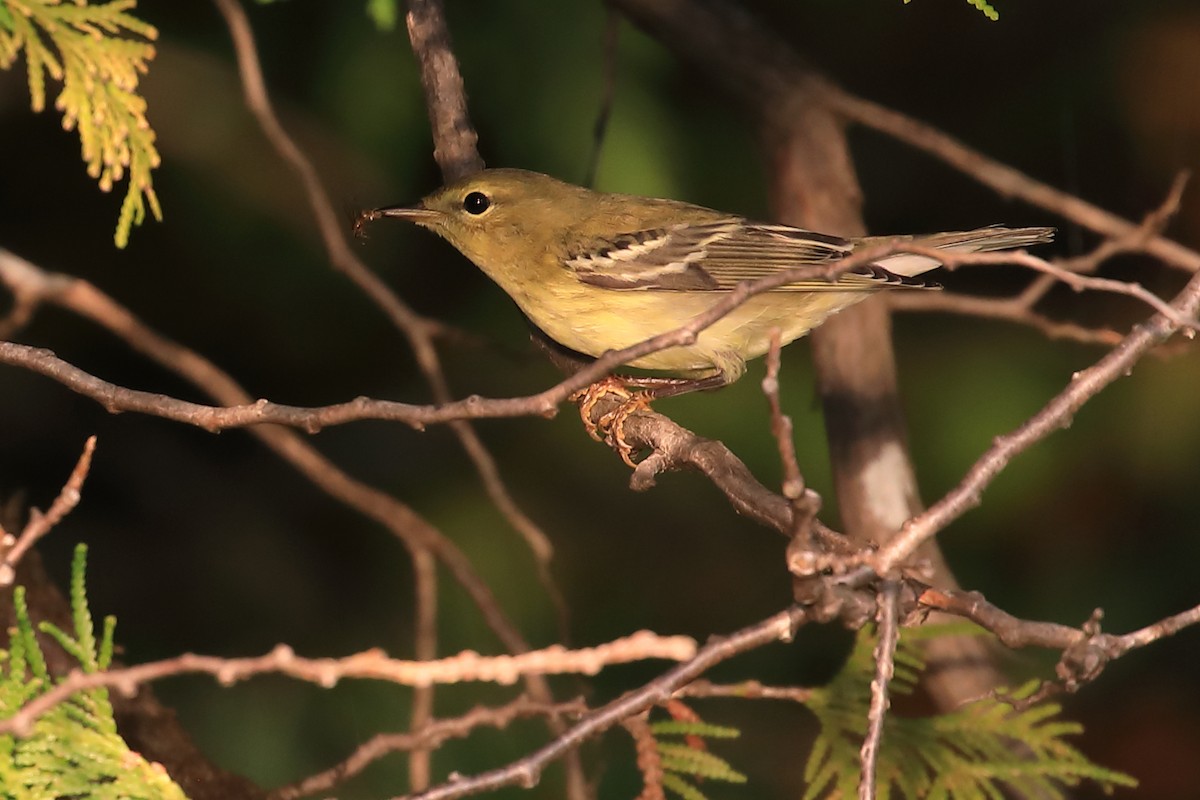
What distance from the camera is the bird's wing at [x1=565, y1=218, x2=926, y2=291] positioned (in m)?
3.41

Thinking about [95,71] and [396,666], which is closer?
[396,666]

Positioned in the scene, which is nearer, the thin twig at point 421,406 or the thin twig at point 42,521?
the thin twig at point 42,521

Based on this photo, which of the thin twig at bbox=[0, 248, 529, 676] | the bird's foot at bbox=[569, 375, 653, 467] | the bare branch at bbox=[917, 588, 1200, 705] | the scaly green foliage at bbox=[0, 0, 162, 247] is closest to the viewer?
the bare branch at bbox=[917, 588, 1200, 705]

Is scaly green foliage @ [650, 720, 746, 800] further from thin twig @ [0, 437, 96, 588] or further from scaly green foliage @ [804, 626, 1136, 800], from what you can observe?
thin twig @ [0, 437, 96, 588]

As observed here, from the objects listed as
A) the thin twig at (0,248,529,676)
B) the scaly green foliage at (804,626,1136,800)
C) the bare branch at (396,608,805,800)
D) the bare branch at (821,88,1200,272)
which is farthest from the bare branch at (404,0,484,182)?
the bare branch at (396,608,805,800)

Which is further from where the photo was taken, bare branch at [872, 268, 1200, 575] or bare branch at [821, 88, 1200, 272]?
bare branch at [821, 88, 1200, 272]

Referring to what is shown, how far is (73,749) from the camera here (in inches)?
71.7

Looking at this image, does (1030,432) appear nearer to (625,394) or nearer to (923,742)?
(923,742)

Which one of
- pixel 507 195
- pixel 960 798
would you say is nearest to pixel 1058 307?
pixel 507 195

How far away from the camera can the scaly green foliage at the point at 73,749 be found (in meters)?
1.80

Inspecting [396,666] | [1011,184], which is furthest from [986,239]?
[396,666]

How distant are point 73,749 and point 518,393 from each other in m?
2.70

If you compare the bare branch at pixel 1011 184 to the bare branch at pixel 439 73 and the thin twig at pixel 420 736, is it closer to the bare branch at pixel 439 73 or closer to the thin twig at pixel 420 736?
the bare branch at pixel 439 73

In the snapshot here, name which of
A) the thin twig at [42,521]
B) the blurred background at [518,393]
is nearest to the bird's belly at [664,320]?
the blurred background at [518,393]
